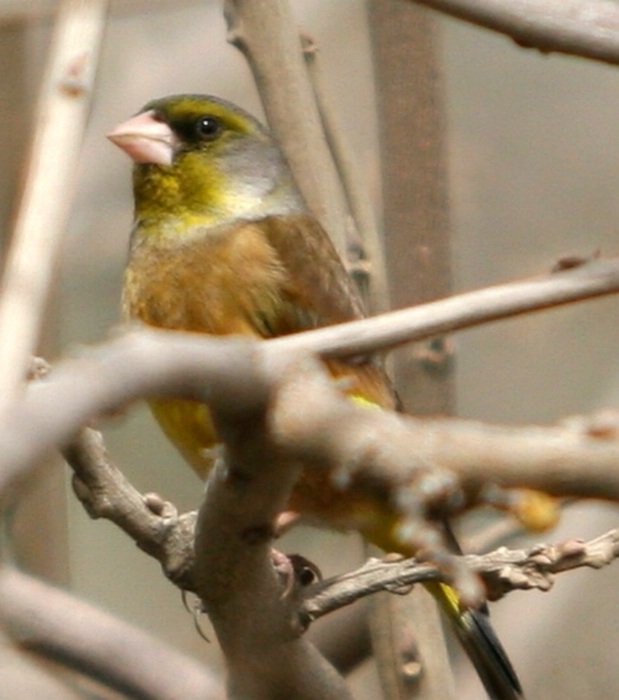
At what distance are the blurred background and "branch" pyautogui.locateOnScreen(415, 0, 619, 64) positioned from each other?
6.17 feet

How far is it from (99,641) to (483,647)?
0.89 meters

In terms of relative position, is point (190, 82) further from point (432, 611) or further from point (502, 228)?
point (432, 611)

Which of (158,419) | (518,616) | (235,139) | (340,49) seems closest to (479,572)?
(158,419)

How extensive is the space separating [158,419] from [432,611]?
0.40 m

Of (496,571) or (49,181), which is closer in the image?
(49,181)

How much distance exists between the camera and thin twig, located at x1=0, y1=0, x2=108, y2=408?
58cm

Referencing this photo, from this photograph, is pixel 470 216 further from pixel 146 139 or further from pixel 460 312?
pixel 460 312

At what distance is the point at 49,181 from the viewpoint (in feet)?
2.14

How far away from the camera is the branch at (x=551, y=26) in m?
0.69

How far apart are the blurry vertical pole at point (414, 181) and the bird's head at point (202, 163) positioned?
14 cm

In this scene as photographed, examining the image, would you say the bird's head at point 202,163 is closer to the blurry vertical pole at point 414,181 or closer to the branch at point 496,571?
the blurry vertical pole at point 414,181

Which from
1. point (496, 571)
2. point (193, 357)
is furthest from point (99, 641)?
point (496, 571)

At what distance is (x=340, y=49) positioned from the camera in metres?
2.88

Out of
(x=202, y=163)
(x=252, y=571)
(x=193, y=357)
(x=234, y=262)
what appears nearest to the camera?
(x=193, y=357)
